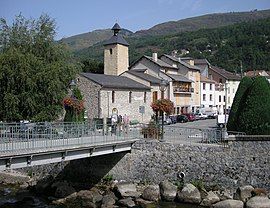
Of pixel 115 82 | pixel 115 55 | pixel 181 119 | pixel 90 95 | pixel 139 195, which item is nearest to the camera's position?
pixel 139 195

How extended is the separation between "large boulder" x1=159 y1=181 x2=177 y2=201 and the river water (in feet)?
1.69

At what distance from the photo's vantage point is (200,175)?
86.4 ft

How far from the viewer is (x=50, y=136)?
23.0 m

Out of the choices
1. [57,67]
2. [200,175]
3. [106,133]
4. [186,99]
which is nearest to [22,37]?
[57,67]

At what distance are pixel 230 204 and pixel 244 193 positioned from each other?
6.47ft

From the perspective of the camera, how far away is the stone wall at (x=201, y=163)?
81.8 feet

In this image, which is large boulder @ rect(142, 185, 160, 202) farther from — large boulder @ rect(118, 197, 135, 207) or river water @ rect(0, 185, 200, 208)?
large boulder @ rect(118, 197, 135, 207)

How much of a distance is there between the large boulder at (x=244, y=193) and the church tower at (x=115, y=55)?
122 ft

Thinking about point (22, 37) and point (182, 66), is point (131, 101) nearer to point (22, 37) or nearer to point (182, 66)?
point (22, 37)

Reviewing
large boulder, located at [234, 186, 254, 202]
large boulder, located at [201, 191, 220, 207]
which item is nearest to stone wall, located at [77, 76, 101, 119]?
large boulder, located at [201, 191, 220, 207]

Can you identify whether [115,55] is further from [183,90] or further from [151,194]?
[151,194]

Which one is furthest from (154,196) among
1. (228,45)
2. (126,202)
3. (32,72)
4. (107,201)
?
(228,45)

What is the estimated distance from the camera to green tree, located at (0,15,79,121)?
31.1 metres

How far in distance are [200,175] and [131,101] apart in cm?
2316
